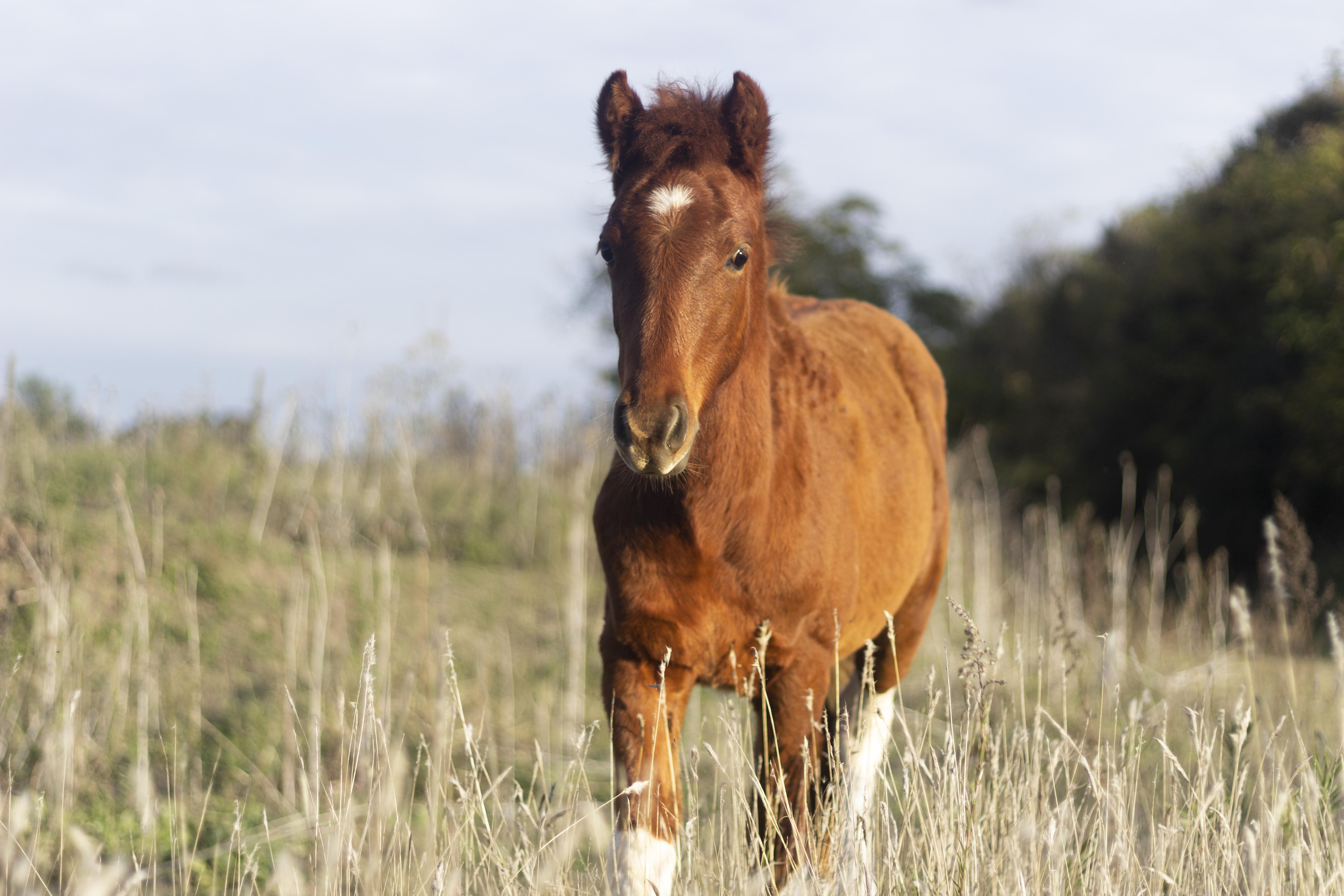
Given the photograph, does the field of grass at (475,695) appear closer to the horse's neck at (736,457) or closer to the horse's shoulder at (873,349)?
the horse's neck at (736,457)

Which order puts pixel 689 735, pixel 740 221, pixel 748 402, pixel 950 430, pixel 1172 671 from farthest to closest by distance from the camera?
pixel 950 430 < pixel 1172 671 < pixel 689 735 < pixel 748 402 < pixel 740 221

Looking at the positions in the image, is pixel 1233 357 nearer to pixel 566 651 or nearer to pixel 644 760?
pixel 566 651

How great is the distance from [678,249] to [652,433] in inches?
24.1

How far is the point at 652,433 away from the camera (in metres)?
2.60

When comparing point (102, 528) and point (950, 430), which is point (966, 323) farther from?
point (102, 528)

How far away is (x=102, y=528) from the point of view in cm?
827

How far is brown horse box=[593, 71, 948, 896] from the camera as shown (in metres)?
2.87

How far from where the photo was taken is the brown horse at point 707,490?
2.87 metres

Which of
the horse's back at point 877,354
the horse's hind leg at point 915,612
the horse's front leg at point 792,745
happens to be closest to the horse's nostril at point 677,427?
the horse's front leg at point 792,745

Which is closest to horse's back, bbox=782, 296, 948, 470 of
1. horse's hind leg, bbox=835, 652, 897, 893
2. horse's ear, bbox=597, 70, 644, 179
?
horse's ear, bbox=597, 70, 644, 179

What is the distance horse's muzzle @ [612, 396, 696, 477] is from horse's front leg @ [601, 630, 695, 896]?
664 millimetres

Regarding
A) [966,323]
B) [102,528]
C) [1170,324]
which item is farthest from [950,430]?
[102,528]

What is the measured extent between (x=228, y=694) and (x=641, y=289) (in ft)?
19.8

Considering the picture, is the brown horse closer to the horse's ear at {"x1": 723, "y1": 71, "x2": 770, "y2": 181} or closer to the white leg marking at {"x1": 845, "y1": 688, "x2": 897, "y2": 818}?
the horse's ear at {"x1": 723, "y1": 71, "x2": 770, "y2": 181}
